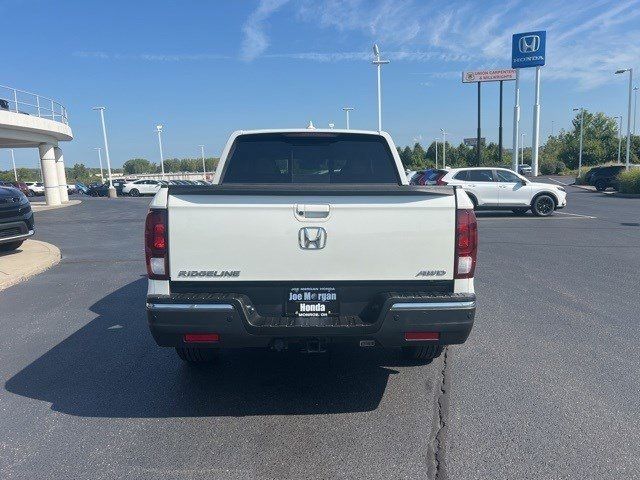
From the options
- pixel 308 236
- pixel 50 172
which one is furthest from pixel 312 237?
pixel 50 172

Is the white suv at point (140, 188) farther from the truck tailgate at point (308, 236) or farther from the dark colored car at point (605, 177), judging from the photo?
the truck tailgate at point (308, 236)

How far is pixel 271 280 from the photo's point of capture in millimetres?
3494

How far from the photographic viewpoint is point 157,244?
3.44 meters

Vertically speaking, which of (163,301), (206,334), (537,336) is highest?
(163,301)

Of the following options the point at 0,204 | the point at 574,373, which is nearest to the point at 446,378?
the point at 574,373

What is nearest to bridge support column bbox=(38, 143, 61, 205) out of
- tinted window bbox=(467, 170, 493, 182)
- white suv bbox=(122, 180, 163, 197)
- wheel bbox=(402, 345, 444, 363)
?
white suv bbox=(122, 180, 163, 197)

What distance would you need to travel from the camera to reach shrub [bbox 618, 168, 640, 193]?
2927cm

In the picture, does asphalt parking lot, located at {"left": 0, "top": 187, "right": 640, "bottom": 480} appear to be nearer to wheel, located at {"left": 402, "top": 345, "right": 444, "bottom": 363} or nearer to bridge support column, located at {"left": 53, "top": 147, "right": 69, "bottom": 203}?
wheel, located at {"left": 402, "top": 345, "right": 444, "bottom": 363}

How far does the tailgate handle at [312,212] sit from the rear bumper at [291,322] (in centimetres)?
66

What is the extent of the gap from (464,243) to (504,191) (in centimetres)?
1504

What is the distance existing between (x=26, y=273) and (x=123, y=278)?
161 cm

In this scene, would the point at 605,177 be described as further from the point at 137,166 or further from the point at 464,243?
the point at 137,166

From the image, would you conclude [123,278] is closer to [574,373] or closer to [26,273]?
[26,273]

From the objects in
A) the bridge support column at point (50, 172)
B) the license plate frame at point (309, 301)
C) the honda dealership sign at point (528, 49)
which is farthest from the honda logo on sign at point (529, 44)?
the license plate frame at point (309, 301)
